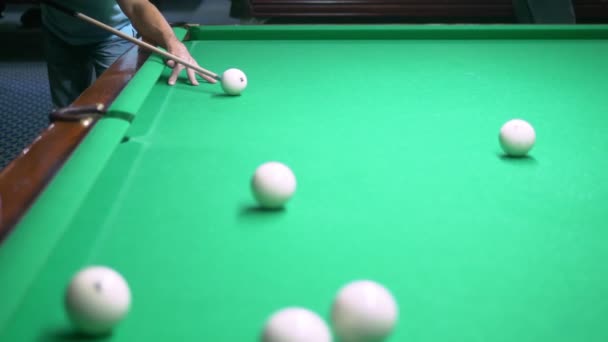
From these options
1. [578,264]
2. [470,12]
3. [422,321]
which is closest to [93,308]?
[422,321]

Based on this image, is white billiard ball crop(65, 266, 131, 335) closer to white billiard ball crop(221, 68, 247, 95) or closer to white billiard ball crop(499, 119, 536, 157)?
white billiard ball crop(499, 119, 536, 157)

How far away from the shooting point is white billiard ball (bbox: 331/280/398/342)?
0.78 metres

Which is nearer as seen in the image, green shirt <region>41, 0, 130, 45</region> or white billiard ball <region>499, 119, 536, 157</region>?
white billiard ball <region>499, 119, 536, 157</region>

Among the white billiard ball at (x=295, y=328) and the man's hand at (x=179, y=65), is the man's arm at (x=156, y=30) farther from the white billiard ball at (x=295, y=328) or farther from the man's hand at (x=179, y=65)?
the white billiard ball at (x=295, y=328)

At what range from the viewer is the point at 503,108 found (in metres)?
1.95

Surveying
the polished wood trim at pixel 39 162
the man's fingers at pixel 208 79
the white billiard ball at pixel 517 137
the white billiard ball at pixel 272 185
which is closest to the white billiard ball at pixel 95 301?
the polished wood trim at pixel 39 162

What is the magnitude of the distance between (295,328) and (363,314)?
0.10m

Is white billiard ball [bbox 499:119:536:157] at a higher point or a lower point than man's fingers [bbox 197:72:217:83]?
higher

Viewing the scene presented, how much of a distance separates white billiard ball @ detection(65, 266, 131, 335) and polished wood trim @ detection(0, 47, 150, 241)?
160 millimetres

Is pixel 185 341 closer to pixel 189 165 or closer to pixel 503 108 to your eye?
pixel 189 165

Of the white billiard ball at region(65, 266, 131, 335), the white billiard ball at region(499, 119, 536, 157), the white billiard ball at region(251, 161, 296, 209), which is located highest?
the white billiard ball at region(499, 119, 536, 157)

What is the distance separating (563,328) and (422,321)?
0.66ft

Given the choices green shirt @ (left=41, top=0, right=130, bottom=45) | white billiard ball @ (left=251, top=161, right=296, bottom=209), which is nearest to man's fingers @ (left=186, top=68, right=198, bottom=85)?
green shirt @ (left=41, top=0, right=130, bottom=45)

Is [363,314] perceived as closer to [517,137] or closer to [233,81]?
[517,137]
